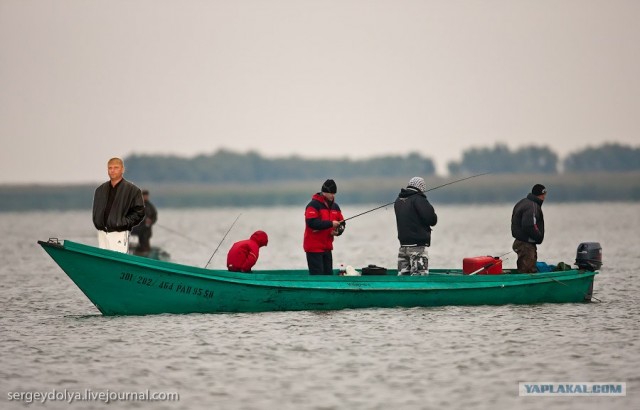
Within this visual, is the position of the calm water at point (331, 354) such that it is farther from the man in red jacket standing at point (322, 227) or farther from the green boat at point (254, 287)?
the man in red jacket standing at point (322, 227)

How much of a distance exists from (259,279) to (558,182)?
150520 mm

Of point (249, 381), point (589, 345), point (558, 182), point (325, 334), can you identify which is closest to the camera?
point (249, 381)

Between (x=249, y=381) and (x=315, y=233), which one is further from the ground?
(x=315, y=233)

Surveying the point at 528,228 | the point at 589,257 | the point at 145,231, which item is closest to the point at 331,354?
the point at 528,228

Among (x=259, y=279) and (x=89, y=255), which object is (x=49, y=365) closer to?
(x=89, y=255)

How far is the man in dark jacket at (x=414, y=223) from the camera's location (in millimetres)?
18672

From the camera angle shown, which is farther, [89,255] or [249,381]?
[89,255]

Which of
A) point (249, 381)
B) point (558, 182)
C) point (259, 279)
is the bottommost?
point (249, 381)

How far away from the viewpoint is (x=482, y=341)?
53.8 ft

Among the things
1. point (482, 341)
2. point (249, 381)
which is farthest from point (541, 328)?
point (249, 381)

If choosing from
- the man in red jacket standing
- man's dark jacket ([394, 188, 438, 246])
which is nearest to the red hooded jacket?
the man in red jacket standing

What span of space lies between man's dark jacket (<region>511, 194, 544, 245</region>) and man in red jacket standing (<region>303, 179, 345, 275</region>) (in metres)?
3.06

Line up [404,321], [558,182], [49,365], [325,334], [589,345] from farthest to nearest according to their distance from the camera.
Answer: [558,182] < [404,321] < [325,334] < [589,345] < [49,365]

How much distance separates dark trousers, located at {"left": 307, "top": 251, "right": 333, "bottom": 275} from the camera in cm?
1900
